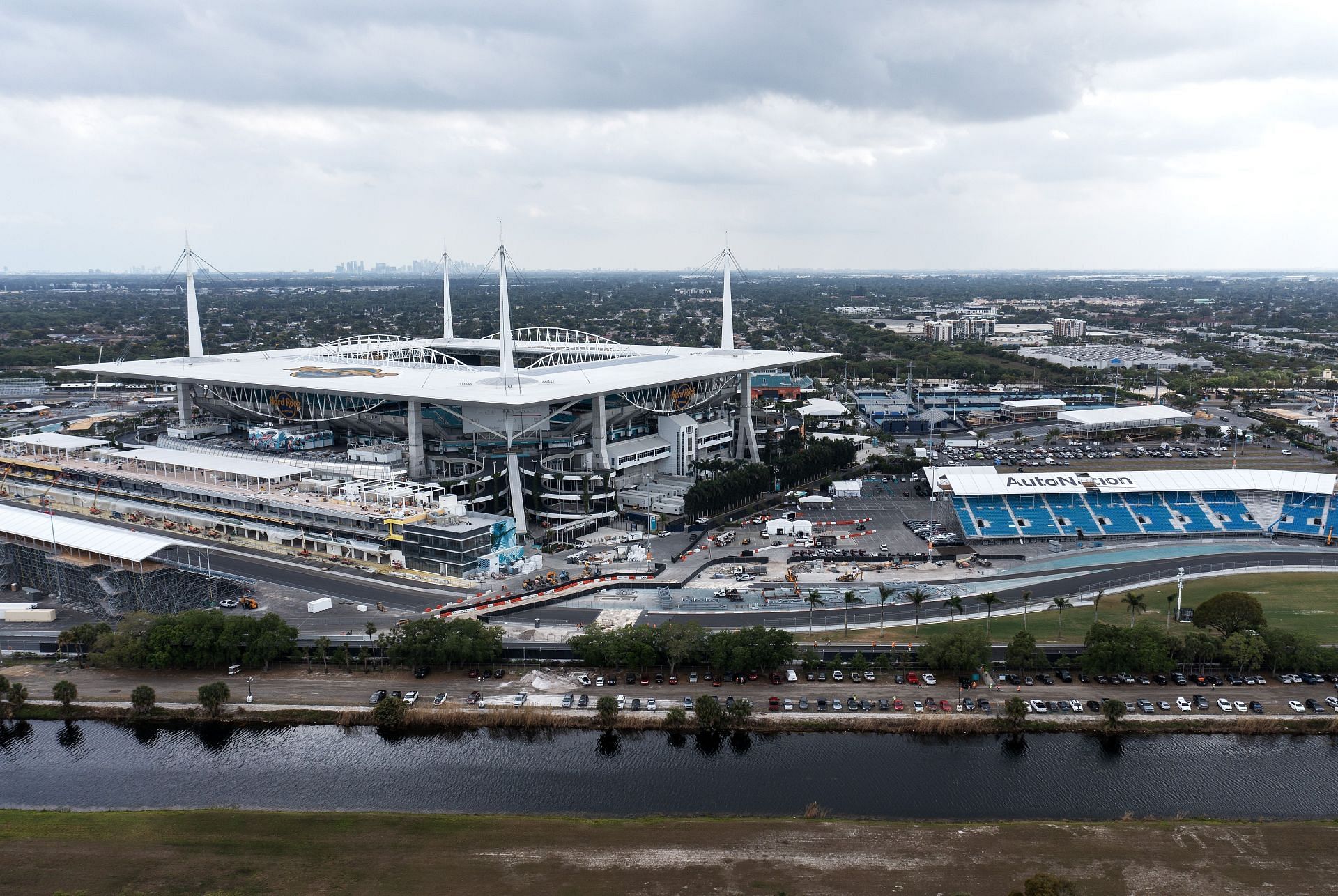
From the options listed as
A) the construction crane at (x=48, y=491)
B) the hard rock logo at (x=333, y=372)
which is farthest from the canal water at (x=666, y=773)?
the hard rock logo at (x=333, y=372)

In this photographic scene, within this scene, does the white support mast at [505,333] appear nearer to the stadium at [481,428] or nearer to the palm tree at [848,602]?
the stadium at [481,428]

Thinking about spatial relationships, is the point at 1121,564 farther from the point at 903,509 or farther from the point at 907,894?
the point at 907,894

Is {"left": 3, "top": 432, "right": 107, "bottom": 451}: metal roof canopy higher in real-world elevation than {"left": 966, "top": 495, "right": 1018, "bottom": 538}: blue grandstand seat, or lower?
higher

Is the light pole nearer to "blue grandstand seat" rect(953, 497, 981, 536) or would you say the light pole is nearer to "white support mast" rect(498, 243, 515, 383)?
"blue grandstand seat" rect(953, 497, 981, 536)

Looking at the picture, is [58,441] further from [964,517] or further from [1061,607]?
[1061,607]

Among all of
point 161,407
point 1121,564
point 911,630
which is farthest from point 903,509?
point 161,407

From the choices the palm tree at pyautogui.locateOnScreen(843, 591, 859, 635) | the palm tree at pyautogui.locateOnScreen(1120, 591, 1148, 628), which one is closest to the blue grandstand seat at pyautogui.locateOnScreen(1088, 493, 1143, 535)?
the palm tree at pyautogui.locateOnScreen(1120, 591, 1148, 628)
